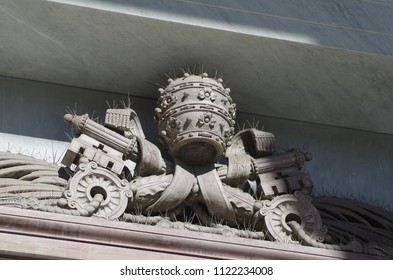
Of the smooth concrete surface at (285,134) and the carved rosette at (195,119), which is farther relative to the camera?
the smooth concrete surface at (285,134)

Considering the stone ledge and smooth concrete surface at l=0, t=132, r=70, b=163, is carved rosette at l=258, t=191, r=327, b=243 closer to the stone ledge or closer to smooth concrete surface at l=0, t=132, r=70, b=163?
the stone ledge

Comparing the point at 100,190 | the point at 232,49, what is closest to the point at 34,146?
the point at 100,190

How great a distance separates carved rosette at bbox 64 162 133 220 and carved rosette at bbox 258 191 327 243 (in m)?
0.74

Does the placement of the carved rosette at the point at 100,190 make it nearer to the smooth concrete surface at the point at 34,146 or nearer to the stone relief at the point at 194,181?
the stone relief at the point at 194,181

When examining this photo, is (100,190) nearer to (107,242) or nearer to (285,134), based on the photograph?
(107,242)

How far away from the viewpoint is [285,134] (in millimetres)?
8031

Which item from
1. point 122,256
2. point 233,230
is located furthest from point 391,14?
point 122,256

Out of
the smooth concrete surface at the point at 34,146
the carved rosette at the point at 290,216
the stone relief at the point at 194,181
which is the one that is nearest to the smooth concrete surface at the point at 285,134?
the smooth concrete surface at the point at 34,146

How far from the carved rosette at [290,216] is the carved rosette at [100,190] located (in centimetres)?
74

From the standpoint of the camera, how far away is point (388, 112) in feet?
26.5

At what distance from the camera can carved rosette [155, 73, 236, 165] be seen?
7.29 m

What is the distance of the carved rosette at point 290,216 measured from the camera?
23.3 ft

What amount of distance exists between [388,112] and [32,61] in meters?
2.09

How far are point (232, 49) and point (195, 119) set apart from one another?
2.14 feet
